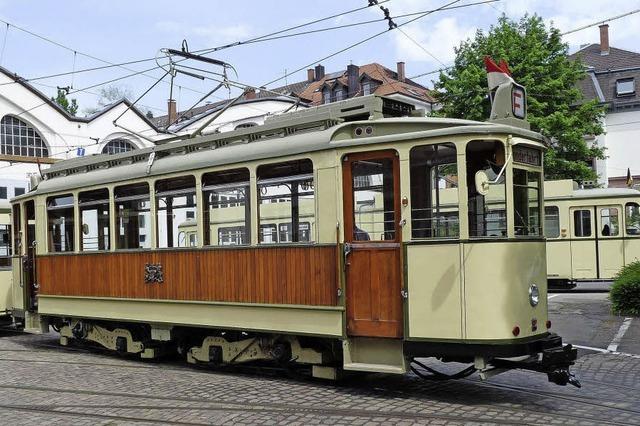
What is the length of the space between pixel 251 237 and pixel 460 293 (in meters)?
2.87

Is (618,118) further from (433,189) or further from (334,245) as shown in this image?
(334,245)

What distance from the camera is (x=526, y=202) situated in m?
7.70

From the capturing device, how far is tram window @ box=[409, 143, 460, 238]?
7.55m

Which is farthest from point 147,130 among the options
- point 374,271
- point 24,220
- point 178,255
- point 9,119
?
point 374,271

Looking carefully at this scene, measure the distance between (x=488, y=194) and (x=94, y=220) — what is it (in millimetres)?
6647

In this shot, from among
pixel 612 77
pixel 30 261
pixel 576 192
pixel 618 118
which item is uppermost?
pixel 612 77

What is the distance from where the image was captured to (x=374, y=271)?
25.7 ft

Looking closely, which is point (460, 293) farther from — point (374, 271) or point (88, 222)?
point (88, 222)

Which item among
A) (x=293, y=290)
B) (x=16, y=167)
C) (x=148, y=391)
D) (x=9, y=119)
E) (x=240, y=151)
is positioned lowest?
(x=148, y=391)

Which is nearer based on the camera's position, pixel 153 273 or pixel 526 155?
pixel 526 155

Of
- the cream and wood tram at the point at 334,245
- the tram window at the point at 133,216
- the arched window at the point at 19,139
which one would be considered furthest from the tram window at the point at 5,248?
the arched window at the point at 19,139

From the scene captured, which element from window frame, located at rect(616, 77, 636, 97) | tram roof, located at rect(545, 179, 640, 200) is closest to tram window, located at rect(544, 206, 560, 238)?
tram roof, located at rect(545, 179, 640, 200)

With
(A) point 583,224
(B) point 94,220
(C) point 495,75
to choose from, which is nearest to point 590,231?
(A) point 583,224

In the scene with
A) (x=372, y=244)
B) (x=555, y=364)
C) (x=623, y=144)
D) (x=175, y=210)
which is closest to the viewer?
(x=555, y=364)
